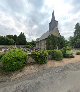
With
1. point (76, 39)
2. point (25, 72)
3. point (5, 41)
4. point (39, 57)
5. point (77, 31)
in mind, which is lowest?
point (25, 72)

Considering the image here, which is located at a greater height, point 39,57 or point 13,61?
point 39,57

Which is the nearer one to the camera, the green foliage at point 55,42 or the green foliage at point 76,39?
the green foliage at point 55,42

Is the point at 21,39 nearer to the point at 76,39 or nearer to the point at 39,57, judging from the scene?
the point at 76,39

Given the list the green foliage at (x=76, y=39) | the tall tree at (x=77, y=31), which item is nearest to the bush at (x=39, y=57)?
the green foliage at (x=76, y=39)

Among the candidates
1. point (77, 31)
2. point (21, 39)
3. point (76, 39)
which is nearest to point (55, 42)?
point (76, 39)

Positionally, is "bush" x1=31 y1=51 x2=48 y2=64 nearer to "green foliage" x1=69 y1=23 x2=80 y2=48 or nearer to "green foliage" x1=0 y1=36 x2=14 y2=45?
"green foliage" x1=69 y1=23 x2=80 y2=48

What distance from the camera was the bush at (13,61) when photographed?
1228 cm

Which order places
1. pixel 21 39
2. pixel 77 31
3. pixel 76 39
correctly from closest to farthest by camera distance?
pixel 76 39
pixel 77 31
pixel 21 39

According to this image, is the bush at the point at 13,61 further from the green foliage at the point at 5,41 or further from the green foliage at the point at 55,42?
the green foliage at the point at 5,41

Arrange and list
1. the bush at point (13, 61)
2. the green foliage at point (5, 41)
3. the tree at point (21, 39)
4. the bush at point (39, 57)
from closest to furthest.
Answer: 1. the bush at point (13, 61)
2. the bush at point (39, 57)
3. the green foliage at point (5, 41)
4. the tree at point (21, 39)

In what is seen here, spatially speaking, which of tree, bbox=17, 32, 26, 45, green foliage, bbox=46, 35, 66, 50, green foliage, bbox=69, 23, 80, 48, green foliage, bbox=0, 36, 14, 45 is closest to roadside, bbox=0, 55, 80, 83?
green foliage, bbox=46, 35, 66, 50

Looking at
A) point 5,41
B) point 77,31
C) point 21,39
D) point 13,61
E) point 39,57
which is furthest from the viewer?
point 21,39

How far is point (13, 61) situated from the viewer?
492 inches

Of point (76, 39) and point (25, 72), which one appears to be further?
point (76, 39)
